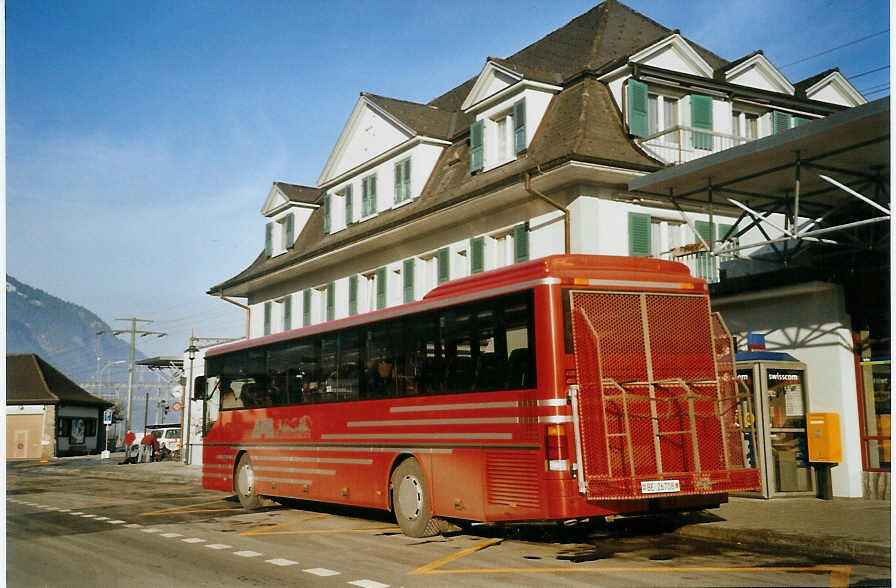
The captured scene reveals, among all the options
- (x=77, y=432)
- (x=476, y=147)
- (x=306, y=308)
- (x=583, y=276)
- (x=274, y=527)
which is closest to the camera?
(x=583, y=276)

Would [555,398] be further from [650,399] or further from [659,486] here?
[659,486]

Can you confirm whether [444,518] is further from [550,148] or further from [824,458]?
[550,148]

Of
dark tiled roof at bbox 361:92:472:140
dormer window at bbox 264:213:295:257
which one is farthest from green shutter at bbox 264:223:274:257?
→ dark tiled roof at bbox 361:92:472:140

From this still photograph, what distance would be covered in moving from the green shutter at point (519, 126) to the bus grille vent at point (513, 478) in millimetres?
14245

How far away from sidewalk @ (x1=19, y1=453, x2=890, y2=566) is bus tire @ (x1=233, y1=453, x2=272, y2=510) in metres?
8.62

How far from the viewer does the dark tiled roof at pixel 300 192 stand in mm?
37500

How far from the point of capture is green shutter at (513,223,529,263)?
24.0m

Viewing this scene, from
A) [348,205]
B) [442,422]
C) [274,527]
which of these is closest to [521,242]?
[348,205]

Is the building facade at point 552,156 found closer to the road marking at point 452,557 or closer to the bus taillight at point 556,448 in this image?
the bus taillight at point 556,448

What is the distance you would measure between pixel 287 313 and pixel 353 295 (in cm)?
593

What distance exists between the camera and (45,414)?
7100 centimetres

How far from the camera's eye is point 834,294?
1669cm

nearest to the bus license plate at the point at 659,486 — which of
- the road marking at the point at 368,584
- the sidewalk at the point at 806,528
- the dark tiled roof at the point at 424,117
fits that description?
the sidewalk at the point at 806,528

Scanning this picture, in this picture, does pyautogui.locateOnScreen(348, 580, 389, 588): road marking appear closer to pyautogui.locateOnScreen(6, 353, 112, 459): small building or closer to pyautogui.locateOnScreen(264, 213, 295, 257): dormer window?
pyautogui.locateOnScreen(264, 213, 295, 257): dormer window
